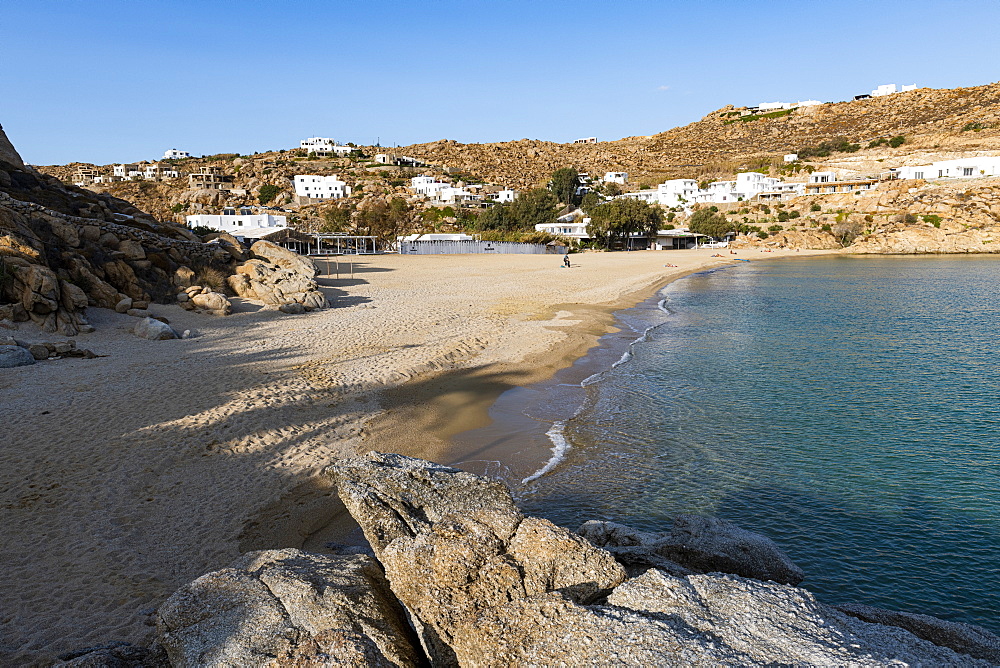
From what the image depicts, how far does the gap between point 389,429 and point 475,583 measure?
7.35 metres

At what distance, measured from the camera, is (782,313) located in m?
27.3

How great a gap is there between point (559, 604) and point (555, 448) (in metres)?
7.17

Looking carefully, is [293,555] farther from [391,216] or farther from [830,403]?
[391,216]

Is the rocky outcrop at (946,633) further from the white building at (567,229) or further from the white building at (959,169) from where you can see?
the white building at (959,169)

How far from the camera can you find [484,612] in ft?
13.2

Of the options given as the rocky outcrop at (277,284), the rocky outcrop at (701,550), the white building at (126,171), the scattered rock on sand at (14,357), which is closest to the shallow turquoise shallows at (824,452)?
the rocky outcrop at (701,550)

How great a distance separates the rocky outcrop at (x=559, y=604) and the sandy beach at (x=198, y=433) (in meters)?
2.64

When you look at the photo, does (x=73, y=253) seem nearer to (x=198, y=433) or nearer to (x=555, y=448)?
(x=198, y=433)

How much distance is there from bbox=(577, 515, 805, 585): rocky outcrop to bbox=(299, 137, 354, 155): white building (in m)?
168

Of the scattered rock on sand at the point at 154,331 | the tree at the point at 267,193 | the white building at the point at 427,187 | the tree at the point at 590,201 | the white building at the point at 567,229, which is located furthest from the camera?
the tree at the point at 267,193

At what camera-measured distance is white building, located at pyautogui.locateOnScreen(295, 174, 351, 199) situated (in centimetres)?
11106

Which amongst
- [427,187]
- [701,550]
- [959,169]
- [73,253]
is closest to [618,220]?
[427,187]

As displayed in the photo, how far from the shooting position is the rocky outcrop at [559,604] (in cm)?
346

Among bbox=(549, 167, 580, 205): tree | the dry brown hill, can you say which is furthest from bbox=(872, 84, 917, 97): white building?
bbox=(549, 167, 580, 205): tree
